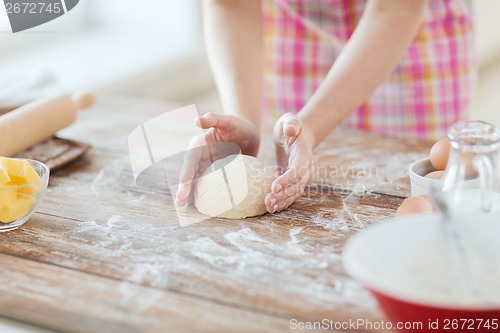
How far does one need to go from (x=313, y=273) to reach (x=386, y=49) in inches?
23.4

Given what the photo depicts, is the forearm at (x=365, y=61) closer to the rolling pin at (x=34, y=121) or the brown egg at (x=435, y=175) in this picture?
the brown egg at (x=435, y=175)

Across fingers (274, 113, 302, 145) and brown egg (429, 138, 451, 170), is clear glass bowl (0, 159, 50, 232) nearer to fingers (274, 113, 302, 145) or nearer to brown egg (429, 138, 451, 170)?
Answer: fingers (274, 113, 302, 145)

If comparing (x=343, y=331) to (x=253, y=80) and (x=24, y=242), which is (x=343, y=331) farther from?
(x=253, y=80)

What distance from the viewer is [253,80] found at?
1.51 metres

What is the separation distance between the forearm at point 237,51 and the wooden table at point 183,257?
0.46 ft

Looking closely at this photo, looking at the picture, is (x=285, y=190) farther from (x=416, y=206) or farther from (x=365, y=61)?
(x=365, y=61)

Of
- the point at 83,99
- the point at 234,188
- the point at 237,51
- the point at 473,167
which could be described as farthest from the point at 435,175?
the point at 83,99

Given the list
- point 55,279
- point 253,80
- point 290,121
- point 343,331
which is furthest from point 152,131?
point 343,331

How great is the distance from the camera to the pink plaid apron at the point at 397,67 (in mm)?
1765

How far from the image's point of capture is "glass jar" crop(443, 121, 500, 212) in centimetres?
89

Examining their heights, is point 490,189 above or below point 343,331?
above

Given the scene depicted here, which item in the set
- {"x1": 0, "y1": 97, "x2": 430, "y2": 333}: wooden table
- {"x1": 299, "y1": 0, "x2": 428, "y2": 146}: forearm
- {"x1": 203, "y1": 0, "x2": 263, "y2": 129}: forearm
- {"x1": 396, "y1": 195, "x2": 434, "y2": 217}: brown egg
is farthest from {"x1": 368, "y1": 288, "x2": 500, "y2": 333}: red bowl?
{"x1": 203, "y1": 0, "x2": 263, "y2": 129}: forearm

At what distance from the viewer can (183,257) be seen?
3.40 feet

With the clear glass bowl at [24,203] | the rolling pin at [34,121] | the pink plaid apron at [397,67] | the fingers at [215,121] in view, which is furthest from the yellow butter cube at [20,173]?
the pink plaid apron at [397,67]
